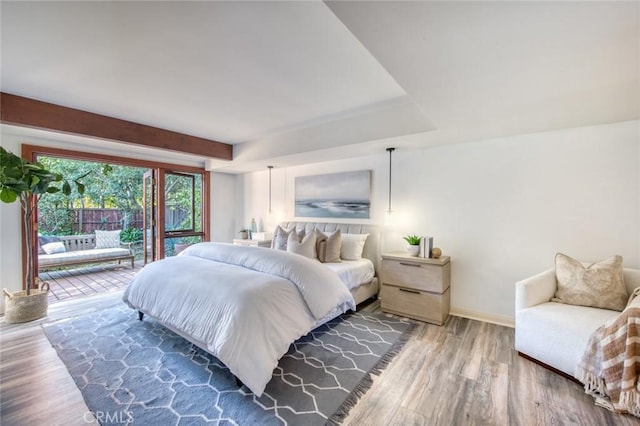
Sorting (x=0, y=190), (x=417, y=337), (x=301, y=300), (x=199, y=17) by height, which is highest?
Answer: (x=199, y=17)

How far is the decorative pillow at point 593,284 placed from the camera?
214cm

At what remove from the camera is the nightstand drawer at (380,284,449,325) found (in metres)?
2.95

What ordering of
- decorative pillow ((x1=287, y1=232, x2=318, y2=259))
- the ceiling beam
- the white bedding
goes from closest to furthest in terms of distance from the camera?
the ceiling beam < the white bedding < decorative pillow ((x1=287, y1=232, x2=318, y2=259))

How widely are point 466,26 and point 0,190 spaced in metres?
4.46

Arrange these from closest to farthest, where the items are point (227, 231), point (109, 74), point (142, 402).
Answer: point (142, 402) < point (109, 74) < point (227, 231)

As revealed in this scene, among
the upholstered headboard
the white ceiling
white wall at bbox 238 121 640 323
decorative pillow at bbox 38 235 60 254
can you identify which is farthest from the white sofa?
decorative pillow at bbox 38 235 60 254

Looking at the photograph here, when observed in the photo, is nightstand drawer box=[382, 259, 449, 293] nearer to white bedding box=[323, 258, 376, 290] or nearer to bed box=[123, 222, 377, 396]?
white bedding box=[323, 258, 376, 290]

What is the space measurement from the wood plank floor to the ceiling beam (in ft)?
7.31

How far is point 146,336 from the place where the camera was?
8.69 feet

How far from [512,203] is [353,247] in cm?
196

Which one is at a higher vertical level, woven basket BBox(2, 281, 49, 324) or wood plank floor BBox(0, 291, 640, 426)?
woven basket BBox(2, 281, 49, 324)

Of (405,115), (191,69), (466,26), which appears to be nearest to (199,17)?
(191,69)

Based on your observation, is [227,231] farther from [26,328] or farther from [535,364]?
[535,364]

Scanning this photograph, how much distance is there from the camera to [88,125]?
9.88 feet
